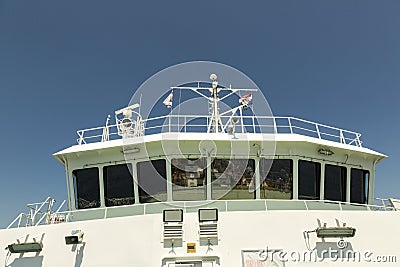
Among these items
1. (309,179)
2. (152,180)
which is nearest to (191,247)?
(152,180)

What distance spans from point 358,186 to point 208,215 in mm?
6530

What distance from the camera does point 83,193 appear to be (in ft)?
41.1

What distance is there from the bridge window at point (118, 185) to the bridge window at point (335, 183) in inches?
243

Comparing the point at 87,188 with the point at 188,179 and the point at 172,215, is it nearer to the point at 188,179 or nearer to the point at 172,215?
the point at 188,179

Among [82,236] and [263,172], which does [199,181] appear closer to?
[263,172]

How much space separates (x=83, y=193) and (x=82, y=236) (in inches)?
114

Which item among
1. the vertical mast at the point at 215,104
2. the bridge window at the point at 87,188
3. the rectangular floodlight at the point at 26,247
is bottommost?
the rectangular floodlight at the point at 26,247

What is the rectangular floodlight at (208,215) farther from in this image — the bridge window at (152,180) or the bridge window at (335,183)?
the bridge window at (335,183)

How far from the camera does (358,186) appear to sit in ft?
44.1

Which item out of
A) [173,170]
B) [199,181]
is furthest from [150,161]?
[199,181]

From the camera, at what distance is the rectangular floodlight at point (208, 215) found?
952 cm

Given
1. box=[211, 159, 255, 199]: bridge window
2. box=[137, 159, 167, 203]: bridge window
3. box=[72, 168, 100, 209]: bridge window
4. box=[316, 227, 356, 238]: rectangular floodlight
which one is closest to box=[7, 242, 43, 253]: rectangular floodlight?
box=[72, 168, 100, 209]: bridge window

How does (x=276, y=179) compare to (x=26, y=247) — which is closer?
(x=26, y=247)

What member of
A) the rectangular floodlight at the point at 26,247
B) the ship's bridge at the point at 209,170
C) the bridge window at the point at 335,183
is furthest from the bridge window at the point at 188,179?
the bridge window at the point at 335,183
